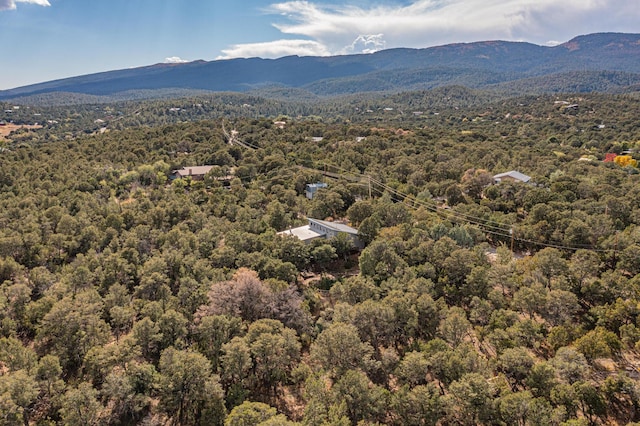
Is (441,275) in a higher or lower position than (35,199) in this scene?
lower

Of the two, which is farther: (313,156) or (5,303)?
(313,156)

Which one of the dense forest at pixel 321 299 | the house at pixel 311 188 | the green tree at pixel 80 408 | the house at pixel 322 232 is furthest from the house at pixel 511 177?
the green tree at pixel 80 408

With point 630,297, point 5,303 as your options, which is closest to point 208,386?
point 5,303

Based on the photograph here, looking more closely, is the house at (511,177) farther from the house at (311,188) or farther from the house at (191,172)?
the house at (191,172)

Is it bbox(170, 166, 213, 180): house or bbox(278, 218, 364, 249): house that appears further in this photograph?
bbox(170, 166, 213, 180): house

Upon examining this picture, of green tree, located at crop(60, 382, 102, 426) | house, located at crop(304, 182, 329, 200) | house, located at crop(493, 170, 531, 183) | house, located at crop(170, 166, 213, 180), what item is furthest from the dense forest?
house, located at crop(170, 166, 213, 180)

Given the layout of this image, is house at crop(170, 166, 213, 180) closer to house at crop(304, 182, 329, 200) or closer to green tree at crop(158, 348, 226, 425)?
house at crop(304, 182, 329, 200)

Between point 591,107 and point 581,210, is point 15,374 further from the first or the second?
point 591,107
